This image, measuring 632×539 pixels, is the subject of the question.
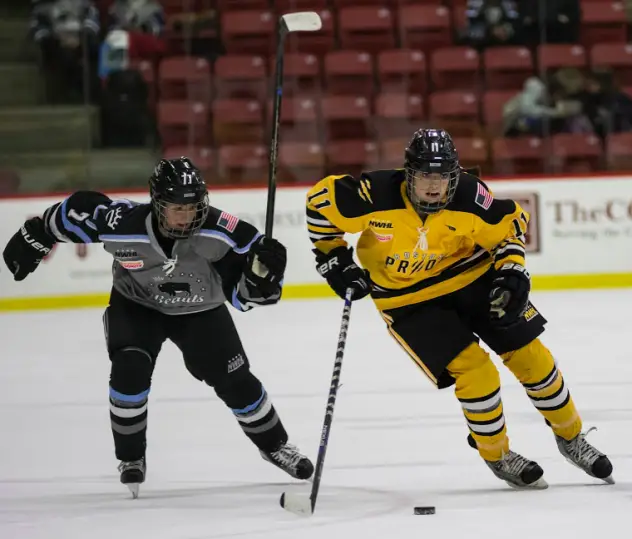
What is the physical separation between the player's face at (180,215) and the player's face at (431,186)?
651 mm

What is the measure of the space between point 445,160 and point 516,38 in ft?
18.6

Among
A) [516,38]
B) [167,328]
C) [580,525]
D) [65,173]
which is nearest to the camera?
[580,525]

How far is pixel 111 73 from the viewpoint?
845 centimetres

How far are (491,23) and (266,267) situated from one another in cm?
601

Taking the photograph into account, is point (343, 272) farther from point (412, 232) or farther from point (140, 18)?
point (140, 18)

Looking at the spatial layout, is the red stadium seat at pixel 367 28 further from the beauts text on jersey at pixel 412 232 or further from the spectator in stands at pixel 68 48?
the beauts text on jersey at pixel 412 232

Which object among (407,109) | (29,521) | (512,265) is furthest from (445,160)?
(407,109)

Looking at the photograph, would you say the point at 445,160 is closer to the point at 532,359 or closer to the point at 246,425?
the point at 532,359

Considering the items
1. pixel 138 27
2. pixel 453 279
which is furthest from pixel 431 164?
pixel 138 27

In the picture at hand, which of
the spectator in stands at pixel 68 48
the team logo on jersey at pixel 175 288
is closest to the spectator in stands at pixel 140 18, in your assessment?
the spectator in stands at pixel 68 48

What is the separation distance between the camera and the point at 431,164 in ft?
11.0

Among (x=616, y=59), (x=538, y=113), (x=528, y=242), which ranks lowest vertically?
(x=528, y=242)

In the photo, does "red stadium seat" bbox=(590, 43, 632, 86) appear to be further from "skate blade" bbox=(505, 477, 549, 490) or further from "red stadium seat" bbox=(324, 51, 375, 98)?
"skate blade" bbox=(505, 477, 549, 490)

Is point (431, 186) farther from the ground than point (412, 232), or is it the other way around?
point (431, 186)
